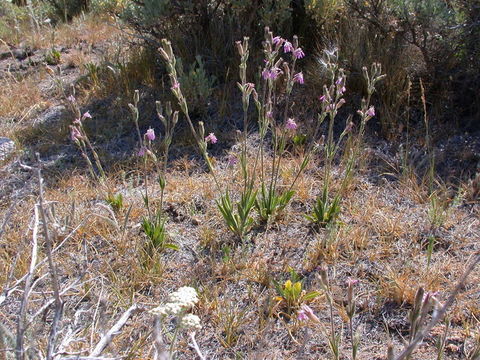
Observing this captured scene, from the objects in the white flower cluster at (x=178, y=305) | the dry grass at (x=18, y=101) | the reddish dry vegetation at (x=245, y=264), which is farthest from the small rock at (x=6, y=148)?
the white flower cluster at (x=178, y=305)

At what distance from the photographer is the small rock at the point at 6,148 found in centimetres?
379

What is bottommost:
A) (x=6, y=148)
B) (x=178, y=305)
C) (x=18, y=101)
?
(x=6, y=148)

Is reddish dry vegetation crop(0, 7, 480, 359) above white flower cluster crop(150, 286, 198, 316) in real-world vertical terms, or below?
below

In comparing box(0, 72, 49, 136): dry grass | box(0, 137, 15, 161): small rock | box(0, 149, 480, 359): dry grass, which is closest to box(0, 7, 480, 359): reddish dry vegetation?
box(0, 149, 480, 359): dry grass

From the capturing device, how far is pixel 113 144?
12.5 feet

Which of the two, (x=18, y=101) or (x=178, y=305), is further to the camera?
(x=18, y=101)

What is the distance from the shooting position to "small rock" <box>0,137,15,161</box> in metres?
3.79

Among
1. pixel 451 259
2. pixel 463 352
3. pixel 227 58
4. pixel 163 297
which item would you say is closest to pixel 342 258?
pixel 451 259

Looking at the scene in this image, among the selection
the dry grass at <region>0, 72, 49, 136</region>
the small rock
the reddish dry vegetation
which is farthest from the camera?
the dry grass at <region>0, 72, 49, 136</region>

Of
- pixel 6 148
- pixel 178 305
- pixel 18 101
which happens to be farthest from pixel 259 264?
pixel 18 101

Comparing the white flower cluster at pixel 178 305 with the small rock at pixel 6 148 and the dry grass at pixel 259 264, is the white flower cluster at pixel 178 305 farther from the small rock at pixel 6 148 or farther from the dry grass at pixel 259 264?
the small rock at pixel 6 148

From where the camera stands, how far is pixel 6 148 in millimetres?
3826

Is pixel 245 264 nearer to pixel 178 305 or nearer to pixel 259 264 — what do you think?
pixel 259 264

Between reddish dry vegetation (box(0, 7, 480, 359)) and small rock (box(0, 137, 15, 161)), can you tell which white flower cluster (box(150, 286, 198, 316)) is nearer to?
reddish dry vegetation (box(0, 7, 480, 359))
